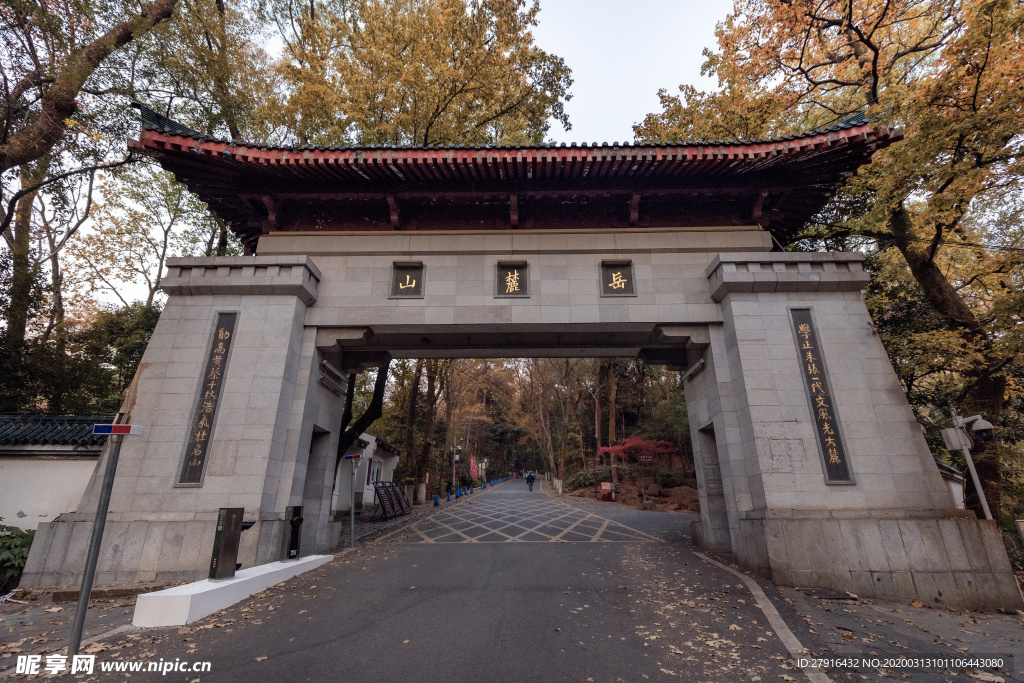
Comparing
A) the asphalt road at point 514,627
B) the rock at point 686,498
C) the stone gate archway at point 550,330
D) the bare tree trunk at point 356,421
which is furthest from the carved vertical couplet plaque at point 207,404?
the rock at point 686,498

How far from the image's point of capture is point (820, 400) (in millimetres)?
7676

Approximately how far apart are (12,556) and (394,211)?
8.84 meters

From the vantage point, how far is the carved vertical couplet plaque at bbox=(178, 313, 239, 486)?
24.7 feet

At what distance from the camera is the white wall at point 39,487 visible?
838 centimetres

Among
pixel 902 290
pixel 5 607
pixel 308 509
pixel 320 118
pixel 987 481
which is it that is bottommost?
pixel 5 607

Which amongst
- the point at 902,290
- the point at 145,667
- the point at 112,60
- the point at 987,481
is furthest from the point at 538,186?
the point at 112,60

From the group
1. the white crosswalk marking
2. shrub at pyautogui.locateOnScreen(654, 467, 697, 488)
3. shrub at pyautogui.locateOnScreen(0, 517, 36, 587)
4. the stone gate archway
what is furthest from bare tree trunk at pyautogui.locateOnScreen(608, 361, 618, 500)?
shrub at pyautogui.locateOnScreen(0, 517, 36, 587)

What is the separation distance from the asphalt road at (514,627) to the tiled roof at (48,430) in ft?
18.5

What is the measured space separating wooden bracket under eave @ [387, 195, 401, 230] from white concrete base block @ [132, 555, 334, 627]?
22.9 feet

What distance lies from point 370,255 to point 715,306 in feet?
24.9

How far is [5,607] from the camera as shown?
238 inches

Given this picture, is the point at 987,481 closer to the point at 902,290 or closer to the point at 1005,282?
the point at 1005,282

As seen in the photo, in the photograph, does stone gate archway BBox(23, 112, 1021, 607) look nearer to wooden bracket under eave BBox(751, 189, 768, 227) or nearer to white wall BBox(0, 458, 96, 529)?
wooden bracket under eave BBox(751, 189, 768, 227)

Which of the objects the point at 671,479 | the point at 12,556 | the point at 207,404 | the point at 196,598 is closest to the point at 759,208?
the point at 196,598
